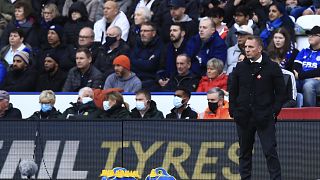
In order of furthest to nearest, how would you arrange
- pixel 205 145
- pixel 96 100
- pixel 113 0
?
1. pixel 113 0
2. pixel 96 100
3. pixel 205 145

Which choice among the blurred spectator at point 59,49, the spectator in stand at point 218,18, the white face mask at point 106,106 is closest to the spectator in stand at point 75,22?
the blurred spectator at point 59,49

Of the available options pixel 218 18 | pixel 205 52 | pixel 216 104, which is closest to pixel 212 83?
pixel 205 52

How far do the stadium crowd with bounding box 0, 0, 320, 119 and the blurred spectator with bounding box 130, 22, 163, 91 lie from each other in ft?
0.06

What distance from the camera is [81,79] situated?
1914cm

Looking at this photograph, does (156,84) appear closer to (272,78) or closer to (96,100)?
(96,100)

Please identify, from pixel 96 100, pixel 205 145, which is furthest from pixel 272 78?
pixel 96 100

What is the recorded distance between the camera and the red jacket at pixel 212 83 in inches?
695

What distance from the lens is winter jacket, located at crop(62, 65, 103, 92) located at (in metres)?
18.9

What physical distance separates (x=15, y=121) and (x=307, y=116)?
14.8 ft

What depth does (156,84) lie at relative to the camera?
61.2 ft

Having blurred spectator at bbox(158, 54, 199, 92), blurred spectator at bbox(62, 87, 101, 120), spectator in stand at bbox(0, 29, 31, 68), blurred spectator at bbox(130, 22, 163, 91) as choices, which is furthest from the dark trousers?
spectator in stand at bbox(0, 29, 31, 68)

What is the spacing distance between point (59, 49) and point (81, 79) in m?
1.17

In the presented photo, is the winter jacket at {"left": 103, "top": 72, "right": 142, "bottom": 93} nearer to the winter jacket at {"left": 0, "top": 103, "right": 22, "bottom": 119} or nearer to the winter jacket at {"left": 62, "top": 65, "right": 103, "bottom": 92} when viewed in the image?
the winter jacket at {"left": 62, "top": 65, "right": 103, "bottom": 92}

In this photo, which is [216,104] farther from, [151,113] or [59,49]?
[59,49]
